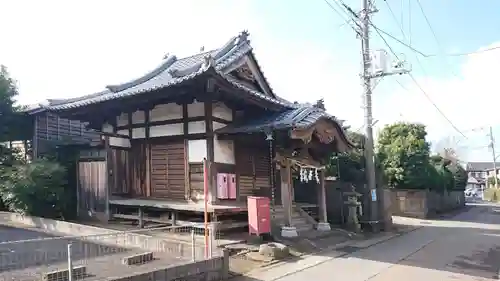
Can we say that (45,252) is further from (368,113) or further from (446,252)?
(368,113)

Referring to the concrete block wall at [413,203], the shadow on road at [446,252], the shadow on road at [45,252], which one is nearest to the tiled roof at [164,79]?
the shadow on road at [45,252]

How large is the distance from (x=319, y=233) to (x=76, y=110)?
9666 millimetres

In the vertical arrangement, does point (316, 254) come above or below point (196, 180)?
below

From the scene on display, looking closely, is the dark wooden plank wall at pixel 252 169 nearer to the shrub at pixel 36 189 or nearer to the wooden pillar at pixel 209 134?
the wooden pillar at pixel 209 134

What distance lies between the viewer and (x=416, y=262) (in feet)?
36.1

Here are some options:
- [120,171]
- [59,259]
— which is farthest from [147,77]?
[59,259]

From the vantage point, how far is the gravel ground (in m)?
7.27

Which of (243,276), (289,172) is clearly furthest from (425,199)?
(243,276)

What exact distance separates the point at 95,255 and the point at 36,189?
20.6 feet

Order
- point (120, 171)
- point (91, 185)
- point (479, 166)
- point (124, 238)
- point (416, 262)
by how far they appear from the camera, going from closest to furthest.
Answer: point (124, 238), point (416, 262), point (91, 185), point (120, 171), point (479, 166)

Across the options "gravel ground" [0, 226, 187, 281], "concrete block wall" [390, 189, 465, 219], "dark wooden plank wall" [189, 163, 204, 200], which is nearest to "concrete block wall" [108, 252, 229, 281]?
"gravel ground" [0, 226, 187, 281]

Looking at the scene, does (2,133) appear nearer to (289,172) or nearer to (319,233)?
(289,172)

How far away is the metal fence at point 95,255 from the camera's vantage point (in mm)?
7152

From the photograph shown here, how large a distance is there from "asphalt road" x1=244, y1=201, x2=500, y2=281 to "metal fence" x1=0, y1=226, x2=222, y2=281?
2211 mm
